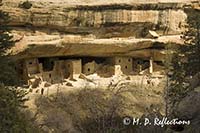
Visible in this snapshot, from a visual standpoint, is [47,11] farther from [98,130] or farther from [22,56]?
[98,130]

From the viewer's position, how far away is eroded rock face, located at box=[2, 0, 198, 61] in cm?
1953

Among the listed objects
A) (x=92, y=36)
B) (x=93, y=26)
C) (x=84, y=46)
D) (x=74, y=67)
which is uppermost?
(x=93, y=26)

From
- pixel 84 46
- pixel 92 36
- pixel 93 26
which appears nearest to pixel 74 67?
pixel 84 46

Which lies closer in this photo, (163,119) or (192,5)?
(163,119)

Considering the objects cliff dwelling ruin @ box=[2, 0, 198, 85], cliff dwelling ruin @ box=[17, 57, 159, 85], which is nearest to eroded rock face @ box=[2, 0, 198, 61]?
cliff dwelling ruin @ box=[2, 0, 198, 85]

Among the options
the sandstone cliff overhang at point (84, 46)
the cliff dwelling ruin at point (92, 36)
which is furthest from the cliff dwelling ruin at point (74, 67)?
the sandstone cliff overhang at point (84, 46)

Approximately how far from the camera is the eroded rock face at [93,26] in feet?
64.1

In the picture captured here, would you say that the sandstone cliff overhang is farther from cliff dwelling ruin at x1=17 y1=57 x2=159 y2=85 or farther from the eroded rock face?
Result: cliff dwelling ruin at x1=17 y1=57 x2=159 y2=85

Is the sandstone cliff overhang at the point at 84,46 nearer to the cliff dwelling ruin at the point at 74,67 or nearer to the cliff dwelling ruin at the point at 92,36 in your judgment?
the cliff dwelling ruin at the point at 92,36

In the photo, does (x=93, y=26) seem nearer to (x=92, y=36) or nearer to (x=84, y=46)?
(x=92, y=36)

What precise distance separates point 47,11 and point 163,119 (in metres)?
10.2

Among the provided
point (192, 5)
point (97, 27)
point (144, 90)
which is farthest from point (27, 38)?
point (192, 5)

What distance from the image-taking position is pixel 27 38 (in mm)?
19594

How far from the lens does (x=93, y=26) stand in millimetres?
20500
